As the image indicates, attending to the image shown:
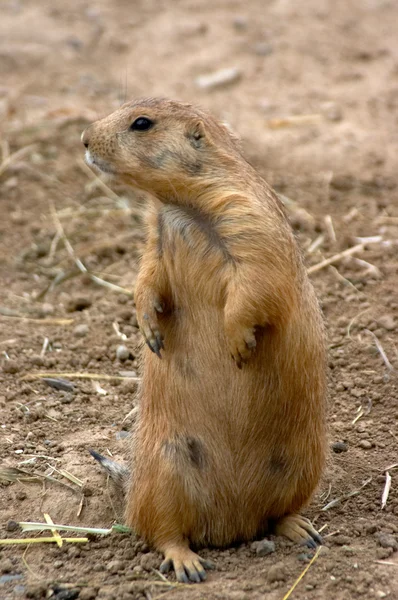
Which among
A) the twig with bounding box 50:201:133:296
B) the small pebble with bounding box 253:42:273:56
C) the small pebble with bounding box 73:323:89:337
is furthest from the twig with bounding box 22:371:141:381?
the small pebble with bounding box 253:42:273:56

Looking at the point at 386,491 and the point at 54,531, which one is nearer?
the point at 54,531

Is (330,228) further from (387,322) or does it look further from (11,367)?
(11,367)

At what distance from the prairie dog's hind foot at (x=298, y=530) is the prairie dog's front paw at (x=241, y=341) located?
3.26 ft

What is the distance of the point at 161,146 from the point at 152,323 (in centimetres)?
88

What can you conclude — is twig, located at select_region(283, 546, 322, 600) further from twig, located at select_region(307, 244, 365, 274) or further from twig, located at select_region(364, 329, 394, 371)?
Answer: twig, located at select_region(307, 244, 365, 274)

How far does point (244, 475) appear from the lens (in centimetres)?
480

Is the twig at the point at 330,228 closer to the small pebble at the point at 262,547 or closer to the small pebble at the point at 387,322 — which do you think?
the small pebble at the point at 387,322

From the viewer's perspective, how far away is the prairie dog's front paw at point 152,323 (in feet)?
15.5

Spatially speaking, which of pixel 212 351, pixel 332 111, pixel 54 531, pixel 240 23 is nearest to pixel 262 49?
pixel 240 23

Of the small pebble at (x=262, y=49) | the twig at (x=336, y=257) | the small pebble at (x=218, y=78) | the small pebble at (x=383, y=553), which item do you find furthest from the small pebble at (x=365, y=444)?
the small pebble at (x=262, y=49)

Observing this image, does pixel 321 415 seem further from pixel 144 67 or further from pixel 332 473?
pixel 144 67

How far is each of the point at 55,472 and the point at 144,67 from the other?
710 centimetres

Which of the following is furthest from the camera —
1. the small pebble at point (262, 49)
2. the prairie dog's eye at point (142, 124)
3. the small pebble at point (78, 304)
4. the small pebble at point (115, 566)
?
the small pebble at point (262, 49)

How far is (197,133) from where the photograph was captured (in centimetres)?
476
